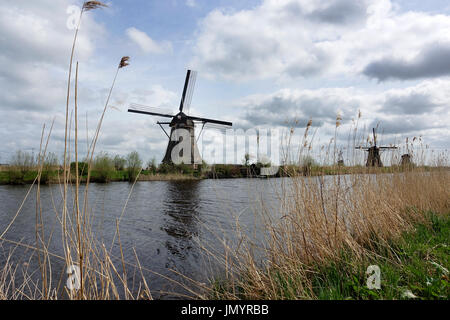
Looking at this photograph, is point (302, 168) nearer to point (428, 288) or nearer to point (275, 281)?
point (275, 281)

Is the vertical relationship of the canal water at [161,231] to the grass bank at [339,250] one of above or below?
below

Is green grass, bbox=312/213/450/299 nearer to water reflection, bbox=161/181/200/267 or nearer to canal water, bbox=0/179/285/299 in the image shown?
canal water, bbox=0/179/285/299

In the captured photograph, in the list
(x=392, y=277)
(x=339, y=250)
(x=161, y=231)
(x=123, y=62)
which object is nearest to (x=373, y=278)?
(x=392, y=277)

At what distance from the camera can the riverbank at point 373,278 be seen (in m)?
1.90

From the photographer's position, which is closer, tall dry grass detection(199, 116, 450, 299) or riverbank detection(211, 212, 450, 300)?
riverbank detection(211, 212, 450, 300)

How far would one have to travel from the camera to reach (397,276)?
215cm

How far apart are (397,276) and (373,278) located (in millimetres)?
254

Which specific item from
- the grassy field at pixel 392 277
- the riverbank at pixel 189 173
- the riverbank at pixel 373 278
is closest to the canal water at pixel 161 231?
the riverbank at pixel 189 173

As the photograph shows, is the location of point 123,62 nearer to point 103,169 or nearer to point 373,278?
point 373,278

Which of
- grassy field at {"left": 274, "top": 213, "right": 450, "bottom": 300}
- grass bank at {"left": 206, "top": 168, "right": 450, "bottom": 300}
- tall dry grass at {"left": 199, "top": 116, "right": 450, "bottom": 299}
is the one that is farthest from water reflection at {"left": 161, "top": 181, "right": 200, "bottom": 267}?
grassy field at {"left": 274, "top": 213, "right": 450, "bottom": 300}

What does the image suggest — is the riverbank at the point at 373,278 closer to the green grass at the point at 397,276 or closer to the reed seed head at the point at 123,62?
the green grass at the point at 397,276

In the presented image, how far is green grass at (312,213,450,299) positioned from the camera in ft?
6.18
